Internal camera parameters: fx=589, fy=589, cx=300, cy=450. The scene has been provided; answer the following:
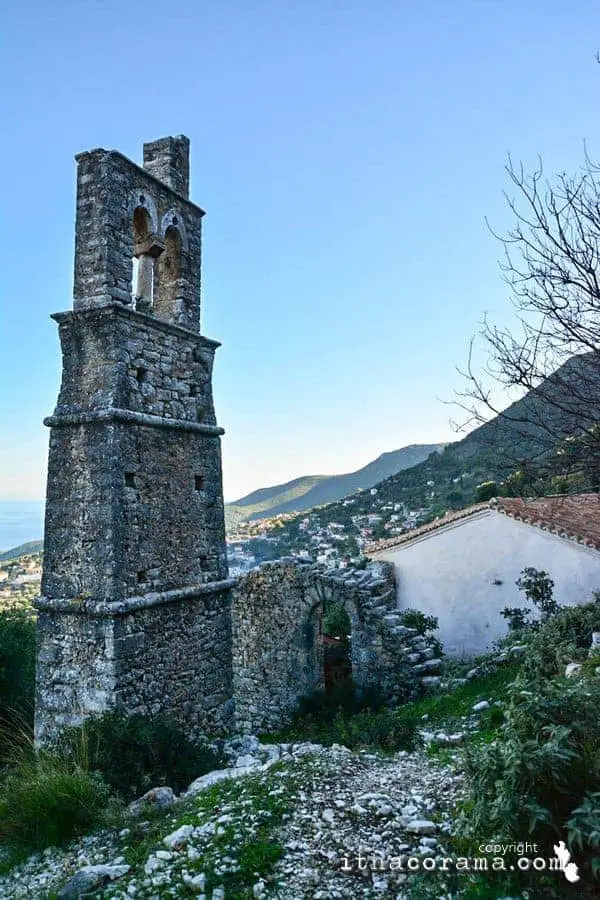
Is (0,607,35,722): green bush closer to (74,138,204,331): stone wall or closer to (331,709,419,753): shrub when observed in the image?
(331,709,419,753): shrub

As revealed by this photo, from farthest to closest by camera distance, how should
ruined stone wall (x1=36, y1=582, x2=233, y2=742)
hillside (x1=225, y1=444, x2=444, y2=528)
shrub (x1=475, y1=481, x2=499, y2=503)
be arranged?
hillside (x1=225, y1=444, x2=444, y2=528), shrub (x1=475, y1=481, x2=499, y2=503), ruined stone wall (x1=36, y1=582, x2=233, y2=742)

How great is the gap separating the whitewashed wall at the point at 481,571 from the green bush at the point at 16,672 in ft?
32.5

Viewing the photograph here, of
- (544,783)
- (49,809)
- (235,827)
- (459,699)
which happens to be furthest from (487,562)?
(49,809)

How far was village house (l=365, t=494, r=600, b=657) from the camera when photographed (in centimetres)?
1384

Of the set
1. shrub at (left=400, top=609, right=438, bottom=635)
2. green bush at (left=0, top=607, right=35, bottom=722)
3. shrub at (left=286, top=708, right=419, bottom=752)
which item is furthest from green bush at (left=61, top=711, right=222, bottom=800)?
shrub at (left=400, top=609, right=438, bottom=635)

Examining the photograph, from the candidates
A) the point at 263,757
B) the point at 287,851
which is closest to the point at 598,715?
the point at 287,851

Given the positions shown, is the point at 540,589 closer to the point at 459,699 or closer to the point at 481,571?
the point at 481,571

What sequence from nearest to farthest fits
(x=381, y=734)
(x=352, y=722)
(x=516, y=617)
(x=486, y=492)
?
(x=381, y=734) < (x=352, y=722) < (x=516, y=617) < (x=486, y=492)

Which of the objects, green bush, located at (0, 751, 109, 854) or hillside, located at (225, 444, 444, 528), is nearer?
green bush, located at (0, 751, 109, 854)

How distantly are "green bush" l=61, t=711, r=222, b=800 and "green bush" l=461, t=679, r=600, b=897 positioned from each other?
390 centimetres

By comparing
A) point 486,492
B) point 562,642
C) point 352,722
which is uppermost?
point 486,492

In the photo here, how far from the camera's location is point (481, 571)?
1516cm

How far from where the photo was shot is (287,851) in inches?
171

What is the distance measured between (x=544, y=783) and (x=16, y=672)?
9378 mm
